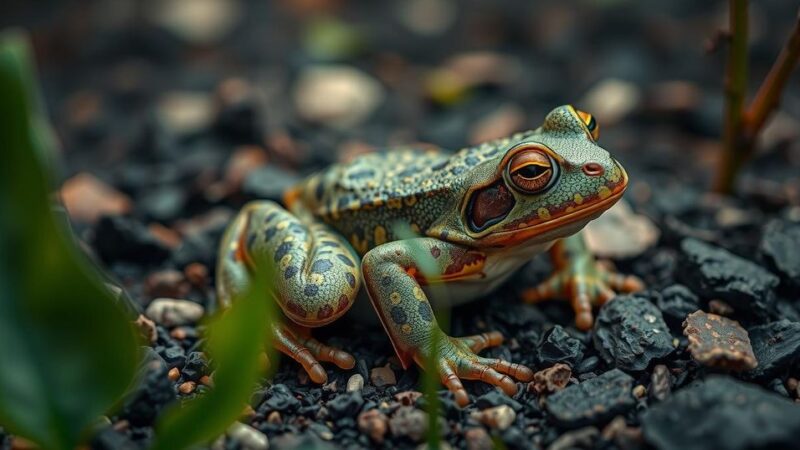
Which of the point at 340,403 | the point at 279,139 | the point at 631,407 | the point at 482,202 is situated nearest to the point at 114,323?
the point at 340,403

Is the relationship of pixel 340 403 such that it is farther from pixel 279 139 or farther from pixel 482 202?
pixel 279 139

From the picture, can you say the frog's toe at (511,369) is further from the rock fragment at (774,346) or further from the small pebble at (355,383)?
the rock fragment at (774,346)

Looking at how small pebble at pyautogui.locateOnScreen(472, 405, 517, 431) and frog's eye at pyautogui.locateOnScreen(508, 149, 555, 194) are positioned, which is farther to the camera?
frog's eye at pyautogui.locateOnScreen(508, 149, 555, 194)

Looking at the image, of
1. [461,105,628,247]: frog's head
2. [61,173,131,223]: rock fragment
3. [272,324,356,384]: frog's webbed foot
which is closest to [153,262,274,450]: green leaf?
[272,324,356,384]: frog's webbed foot

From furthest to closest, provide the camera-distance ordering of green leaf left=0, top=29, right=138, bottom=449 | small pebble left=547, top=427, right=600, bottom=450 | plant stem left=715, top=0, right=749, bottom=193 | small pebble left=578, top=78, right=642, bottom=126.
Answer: small pebble left=578, top=78, right=642, bottom=126, plant stem left=715, top=0, right=749, bottom=193, small pebble left=547, top=427, right=600, bottom=450, green leaf left=0, top=29, right=138, bottom=449

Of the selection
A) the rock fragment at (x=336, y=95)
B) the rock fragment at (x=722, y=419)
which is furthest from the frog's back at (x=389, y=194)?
the rock fragment at (x=336, y=95)

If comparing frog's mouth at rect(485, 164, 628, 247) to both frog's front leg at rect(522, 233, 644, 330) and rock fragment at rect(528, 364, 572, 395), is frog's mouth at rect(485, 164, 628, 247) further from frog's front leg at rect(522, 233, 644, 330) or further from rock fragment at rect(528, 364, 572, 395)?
rock fragment at rect(528, 364, 572, 395)
